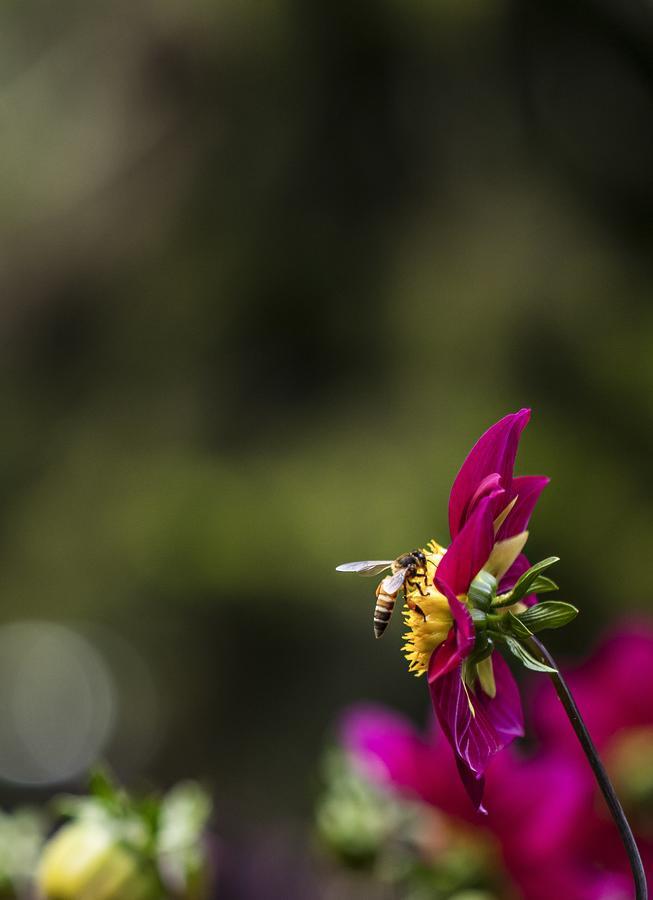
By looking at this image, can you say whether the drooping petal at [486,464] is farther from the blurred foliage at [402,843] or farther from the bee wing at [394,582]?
the blurred foliage at [402,843]

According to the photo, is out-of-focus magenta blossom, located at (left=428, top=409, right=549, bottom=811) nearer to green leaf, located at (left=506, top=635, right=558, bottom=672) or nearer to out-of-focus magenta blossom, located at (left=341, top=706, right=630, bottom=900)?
green leaf, located at (left=506, top=635, right=558, bottom=672)

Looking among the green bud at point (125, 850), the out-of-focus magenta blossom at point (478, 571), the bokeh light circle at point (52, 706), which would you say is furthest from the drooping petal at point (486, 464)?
the bokeh light circle at point (52, 706)

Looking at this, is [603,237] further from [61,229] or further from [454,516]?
[454,516]

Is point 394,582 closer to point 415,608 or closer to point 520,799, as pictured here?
point 415,608

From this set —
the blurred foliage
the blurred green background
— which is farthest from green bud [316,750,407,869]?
the blurred green background

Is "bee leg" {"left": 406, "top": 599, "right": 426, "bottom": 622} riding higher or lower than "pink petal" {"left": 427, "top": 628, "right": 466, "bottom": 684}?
higher

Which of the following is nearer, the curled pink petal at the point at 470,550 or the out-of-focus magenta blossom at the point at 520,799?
the curled pink petal at the point at 470,550

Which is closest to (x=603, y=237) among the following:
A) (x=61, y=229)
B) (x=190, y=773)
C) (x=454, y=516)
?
(x=61, y=229)
